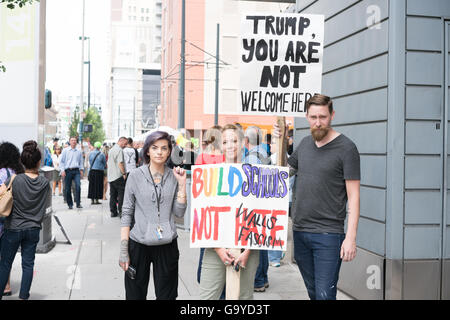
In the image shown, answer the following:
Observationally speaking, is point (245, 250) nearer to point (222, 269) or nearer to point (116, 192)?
point (222, 269)

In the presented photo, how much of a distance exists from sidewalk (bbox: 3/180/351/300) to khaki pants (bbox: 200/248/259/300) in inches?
90.7

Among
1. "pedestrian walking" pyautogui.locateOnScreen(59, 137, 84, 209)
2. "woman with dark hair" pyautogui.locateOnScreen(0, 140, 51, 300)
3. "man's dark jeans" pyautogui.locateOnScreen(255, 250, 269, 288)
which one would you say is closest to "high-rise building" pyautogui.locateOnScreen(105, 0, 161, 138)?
"pedestrian walking" pyautogui.locateOnScreen(59, 137, 84, 209)

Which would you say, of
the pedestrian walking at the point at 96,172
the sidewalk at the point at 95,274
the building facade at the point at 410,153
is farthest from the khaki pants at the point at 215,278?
the pedestrian walking at the point at 96,172

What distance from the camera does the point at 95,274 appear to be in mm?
7426

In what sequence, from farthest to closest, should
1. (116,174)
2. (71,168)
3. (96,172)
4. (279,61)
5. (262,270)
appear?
(96,172)
(71,168)
(116,174)
(262,270)
(279,61)

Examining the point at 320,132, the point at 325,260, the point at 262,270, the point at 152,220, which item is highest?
the point at 320,132

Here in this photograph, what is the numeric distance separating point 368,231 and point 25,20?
627 centimetres

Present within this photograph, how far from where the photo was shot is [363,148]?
6.20m

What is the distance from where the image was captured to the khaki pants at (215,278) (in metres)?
4.00

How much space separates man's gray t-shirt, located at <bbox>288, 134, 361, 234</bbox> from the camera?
4062 mm

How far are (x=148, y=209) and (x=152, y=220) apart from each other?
0.09 meters

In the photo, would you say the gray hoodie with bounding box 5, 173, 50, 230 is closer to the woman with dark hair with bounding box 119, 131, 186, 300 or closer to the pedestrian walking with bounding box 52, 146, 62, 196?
the woman with dark hair with bounding box 119, 131, 186, 300

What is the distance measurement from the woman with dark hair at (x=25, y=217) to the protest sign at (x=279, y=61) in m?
2.31

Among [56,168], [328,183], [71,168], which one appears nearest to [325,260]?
[328,183]
